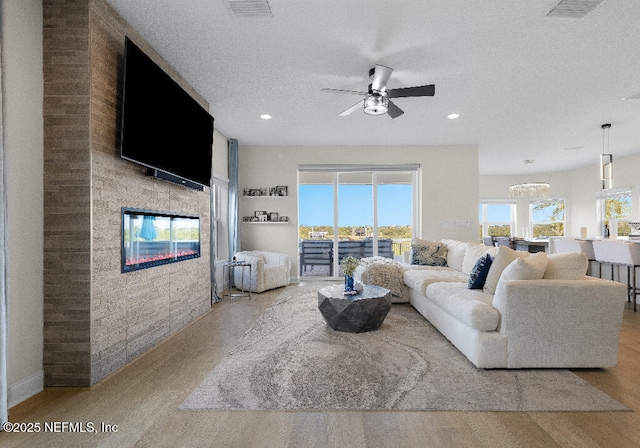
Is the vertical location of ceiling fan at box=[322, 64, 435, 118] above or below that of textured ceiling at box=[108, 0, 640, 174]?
below

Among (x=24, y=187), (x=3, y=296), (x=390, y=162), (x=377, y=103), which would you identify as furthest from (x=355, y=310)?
(x=390, y=162)

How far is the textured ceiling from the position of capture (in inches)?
110

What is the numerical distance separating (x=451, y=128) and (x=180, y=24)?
14.6ft

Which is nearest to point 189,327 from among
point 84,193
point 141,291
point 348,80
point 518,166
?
point 141,291

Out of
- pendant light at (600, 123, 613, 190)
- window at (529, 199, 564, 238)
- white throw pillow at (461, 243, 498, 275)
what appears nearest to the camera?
Result: white throw pillow at (461, 243, 498, 275)

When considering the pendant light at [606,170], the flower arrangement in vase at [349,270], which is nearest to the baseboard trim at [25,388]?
the flower arrangement in vase at [349,270]

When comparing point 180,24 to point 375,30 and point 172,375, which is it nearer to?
point 375,30

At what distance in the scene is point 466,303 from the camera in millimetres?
2969

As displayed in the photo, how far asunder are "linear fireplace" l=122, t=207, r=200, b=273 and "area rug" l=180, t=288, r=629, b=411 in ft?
3.64

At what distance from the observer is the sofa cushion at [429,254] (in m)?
5.73

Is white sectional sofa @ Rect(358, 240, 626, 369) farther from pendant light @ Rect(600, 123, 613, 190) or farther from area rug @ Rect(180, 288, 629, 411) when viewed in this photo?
pendant light @ Rect(600, 123, 613, 190)

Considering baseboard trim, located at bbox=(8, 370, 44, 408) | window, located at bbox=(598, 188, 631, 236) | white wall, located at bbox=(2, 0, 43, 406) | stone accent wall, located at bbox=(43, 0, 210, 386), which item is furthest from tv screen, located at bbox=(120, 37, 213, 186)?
window, located at bbox=(598, 188, 631, 236)

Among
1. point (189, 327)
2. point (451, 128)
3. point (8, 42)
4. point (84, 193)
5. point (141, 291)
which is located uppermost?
point (451, 128)

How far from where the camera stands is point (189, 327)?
159 inches
